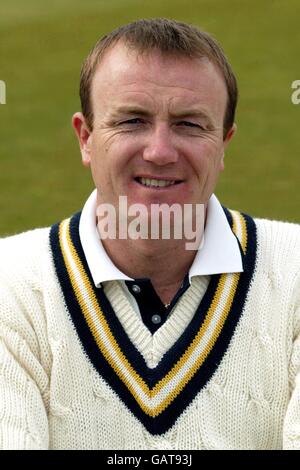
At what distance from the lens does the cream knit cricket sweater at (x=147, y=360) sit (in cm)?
290

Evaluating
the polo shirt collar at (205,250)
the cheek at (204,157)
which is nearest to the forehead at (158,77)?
the cheek at (204,157)

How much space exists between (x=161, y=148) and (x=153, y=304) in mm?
422

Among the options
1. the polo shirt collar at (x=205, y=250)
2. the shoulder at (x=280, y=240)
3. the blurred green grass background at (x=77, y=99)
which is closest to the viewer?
the polo shirt collar at (x=205, y=250)

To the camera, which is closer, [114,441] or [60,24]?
[114,441]

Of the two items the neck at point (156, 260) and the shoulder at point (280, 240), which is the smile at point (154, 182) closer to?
the neck at point (156, 260)

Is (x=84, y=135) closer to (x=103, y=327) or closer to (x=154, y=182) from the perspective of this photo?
(x=154, y=182)

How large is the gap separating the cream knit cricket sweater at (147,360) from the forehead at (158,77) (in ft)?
1.49

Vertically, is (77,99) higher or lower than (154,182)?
higher

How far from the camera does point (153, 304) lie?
9.92 ft

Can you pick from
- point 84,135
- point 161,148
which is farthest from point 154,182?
point 84,135

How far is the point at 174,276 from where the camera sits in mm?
3096
